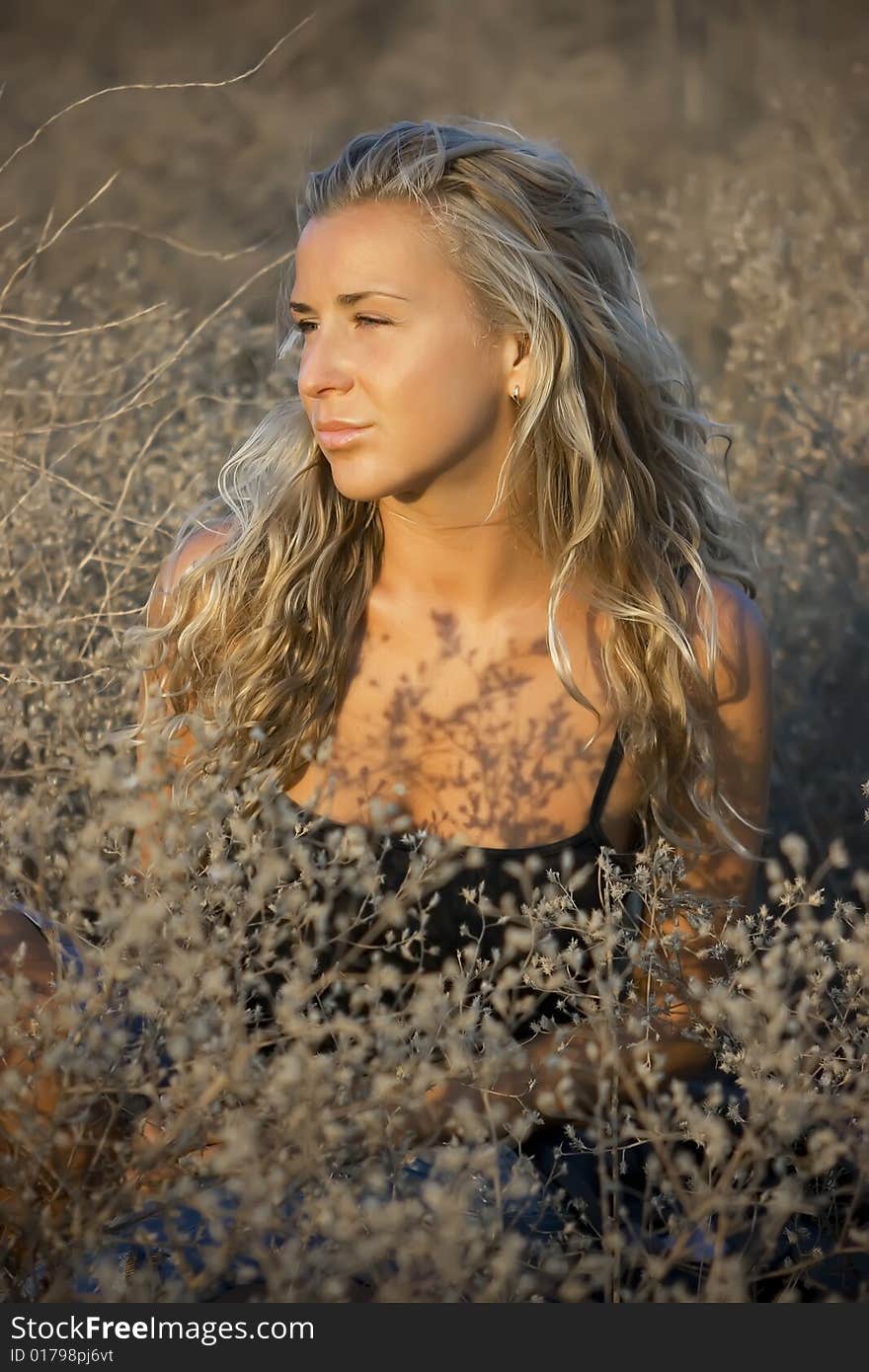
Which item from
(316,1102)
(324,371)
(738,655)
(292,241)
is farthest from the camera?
(292,241)

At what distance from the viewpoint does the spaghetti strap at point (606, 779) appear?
2.10m

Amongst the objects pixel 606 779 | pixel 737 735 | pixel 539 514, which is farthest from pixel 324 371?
pixel 737 735

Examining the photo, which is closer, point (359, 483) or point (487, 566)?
point (359, 483)

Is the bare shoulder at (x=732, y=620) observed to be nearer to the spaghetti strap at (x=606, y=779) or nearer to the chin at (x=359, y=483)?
the spaghetti strap at (x=606, y=779)

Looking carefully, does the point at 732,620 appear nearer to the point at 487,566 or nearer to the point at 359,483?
the point at 487,566

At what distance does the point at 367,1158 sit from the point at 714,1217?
2.61 feet

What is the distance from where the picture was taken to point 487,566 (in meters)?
2.23

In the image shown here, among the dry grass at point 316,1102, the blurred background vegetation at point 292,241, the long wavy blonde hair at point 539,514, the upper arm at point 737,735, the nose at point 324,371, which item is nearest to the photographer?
the dry grass at point 316,1102

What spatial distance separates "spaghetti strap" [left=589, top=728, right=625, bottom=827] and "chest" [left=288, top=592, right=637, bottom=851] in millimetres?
18

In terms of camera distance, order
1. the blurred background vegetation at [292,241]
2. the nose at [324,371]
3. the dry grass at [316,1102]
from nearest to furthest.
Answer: the dry grass at [316,1102] → the nose at [324,371] → the blurred background vegetation at [292,241]

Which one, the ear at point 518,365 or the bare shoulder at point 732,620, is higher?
the ear at point 518,365

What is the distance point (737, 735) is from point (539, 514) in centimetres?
43

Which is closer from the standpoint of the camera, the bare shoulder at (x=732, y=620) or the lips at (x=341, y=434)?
the lips at (x=341, y=434)

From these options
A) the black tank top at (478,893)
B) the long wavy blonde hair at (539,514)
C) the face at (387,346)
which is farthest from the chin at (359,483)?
the black tank top at (478,893)
